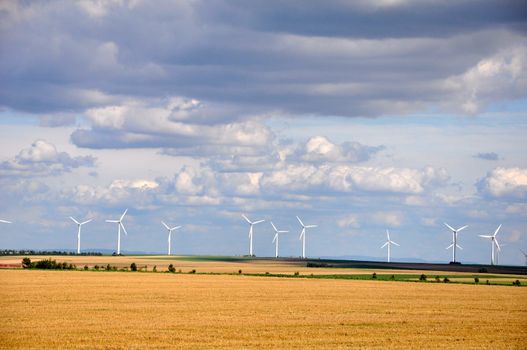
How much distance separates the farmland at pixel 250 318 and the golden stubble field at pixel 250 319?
62 millimetres

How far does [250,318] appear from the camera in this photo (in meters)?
62.6

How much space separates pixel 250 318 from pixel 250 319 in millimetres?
846

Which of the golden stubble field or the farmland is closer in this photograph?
the golden stubble field

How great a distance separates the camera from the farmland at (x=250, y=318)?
48.2 metres

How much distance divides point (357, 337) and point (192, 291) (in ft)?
156

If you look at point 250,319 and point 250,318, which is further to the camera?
point 250,318

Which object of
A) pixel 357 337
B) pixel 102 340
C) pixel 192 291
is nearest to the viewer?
pixel 102 340

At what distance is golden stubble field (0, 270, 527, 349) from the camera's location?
48.1m

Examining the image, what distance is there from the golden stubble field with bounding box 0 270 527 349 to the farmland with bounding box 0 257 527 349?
0.20 ft

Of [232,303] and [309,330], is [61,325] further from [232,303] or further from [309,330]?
[232,303]

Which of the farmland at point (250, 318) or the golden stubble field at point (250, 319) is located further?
the farmland at point (250, 318)

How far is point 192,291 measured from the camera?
3797 inches

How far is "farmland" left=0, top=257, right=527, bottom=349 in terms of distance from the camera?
48250 mm

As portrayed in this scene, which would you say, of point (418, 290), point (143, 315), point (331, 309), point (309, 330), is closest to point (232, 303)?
point (331, 309)
